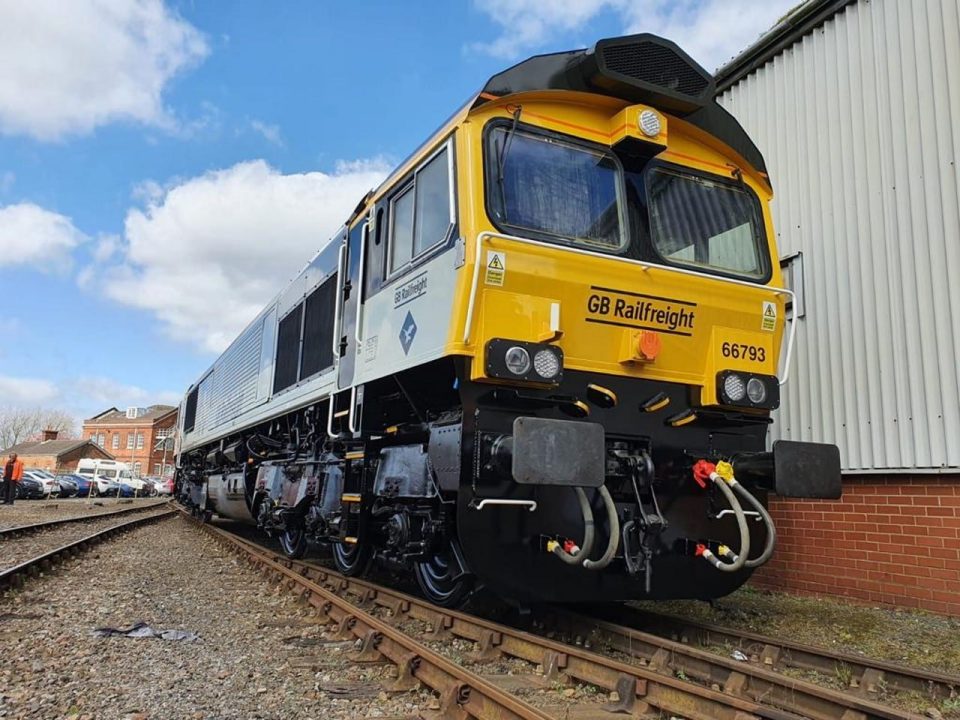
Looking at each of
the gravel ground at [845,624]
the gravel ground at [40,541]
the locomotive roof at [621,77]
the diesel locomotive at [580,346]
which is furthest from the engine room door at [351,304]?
the gravel ground at [40,541]

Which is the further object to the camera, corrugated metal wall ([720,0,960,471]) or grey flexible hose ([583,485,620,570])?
corrugated metal wall ([720,0,960,471])

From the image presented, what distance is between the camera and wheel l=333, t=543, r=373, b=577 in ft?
22.1

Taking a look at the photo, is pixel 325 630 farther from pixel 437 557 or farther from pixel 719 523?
pixel 719 523

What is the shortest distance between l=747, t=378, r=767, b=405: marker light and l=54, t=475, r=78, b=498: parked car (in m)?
39.5

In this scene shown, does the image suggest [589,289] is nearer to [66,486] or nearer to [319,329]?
[319,329]

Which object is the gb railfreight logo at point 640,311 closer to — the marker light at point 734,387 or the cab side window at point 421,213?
the marker light at point 734,387

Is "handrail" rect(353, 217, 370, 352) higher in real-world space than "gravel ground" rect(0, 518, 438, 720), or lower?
higher

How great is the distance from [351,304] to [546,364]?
8.42ft

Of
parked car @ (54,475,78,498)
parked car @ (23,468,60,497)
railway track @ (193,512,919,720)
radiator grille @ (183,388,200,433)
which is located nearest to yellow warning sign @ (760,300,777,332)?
railway track @ (193,512,919,720)

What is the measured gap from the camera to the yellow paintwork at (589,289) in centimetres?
435

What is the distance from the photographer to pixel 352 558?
22.8 feet

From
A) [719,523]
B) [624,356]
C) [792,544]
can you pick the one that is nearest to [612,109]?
[624,356]

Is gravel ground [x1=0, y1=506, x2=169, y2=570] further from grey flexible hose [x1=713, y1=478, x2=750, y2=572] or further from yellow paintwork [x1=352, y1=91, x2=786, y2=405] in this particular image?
grey flexible hose [x1=713, y1=478, x2=750, y2=572]

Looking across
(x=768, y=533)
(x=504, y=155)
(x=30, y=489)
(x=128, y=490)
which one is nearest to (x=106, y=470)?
(x=128, y=490)
